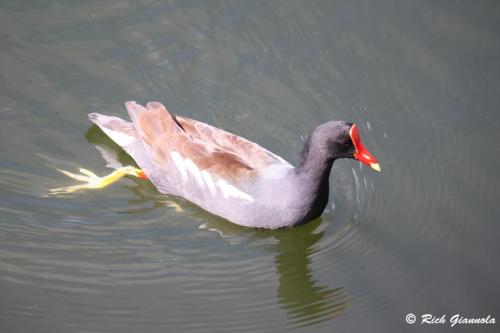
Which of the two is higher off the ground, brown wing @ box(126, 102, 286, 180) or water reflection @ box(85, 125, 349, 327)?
brown wing @ box(126, 102, 286, 180)

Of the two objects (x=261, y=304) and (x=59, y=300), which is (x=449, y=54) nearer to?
(x=261, y=304)

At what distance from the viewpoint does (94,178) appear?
706cm

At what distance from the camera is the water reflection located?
20.0ft

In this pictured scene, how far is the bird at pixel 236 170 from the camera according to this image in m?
6.38

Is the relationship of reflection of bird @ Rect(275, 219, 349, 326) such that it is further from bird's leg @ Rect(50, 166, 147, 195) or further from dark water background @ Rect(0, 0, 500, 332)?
bird's leg @ Rect(50, 166, 147, 195)

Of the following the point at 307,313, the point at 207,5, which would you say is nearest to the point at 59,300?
the point at 307,313

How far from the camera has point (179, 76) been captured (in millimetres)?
7992

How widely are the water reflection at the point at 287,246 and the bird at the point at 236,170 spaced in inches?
4.3

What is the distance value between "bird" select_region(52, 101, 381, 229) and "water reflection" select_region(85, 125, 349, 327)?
11 centimetres

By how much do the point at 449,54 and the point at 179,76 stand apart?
10.2 ft

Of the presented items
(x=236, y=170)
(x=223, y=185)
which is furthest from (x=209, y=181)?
(x=236, y=170)

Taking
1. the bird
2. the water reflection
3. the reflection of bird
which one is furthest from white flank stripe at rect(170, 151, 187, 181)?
the reflection of bird

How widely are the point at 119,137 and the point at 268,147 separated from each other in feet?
5.04

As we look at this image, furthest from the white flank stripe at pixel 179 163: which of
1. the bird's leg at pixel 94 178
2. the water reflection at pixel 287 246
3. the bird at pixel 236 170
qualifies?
the bird's leg at pixel 94 178
